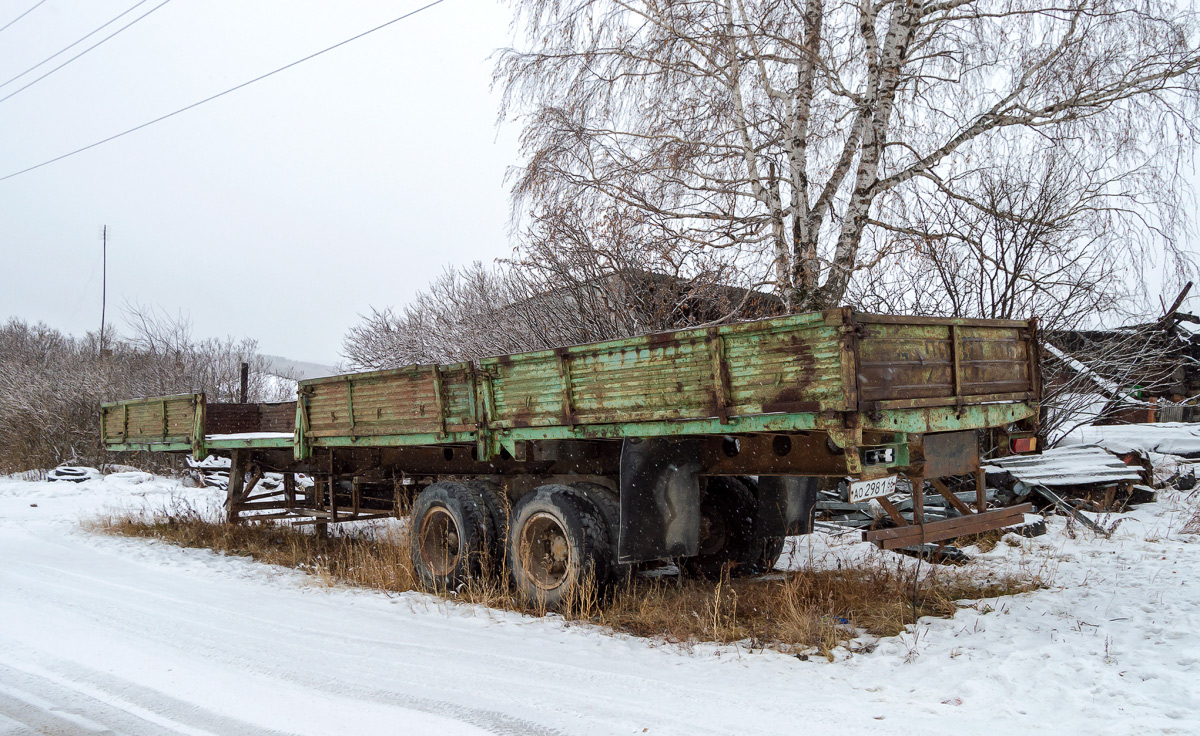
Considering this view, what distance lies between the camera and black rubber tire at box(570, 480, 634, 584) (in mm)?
5754

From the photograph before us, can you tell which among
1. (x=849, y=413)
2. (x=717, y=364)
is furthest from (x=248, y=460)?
(x=849, y=413)

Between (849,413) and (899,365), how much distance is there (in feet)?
1.73

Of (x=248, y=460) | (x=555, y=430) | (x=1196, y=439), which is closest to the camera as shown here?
(x=555, y=430)

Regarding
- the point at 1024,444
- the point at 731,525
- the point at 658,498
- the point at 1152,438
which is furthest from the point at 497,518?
the point at 1152,438

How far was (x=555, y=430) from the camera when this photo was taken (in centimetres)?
584

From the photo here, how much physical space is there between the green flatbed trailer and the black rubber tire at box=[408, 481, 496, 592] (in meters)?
0.02

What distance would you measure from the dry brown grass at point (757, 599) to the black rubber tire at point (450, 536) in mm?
149

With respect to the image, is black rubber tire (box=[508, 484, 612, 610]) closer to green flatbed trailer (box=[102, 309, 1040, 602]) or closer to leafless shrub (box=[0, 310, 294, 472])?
green flatbed trailer (box=[102, 309, 1040, 602])

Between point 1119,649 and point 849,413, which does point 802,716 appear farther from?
point 1119,649

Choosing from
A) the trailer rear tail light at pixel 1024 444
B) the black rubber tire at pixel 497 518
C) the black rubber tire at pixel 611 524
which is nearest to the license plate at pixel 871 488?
the trailer rear tail light at pixel 1024 444

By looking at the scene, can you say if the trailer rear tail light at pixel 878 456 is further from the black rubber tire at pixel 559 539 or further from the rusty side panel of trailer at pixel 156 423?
the rusty side panel of trailer at pixel 156 423

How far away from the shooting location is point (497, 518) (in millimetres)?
6770

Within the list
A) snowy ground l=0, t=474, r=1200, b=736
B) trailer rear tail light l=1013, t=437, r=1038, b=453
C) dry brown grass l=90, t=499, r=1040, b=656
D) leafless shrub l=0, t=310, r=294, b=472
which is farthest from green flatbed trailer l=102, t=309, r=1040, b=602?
leafless shrub l=0, t=310, r=294, b=472

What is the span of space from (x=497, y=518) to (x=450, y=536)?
0.52 metres
